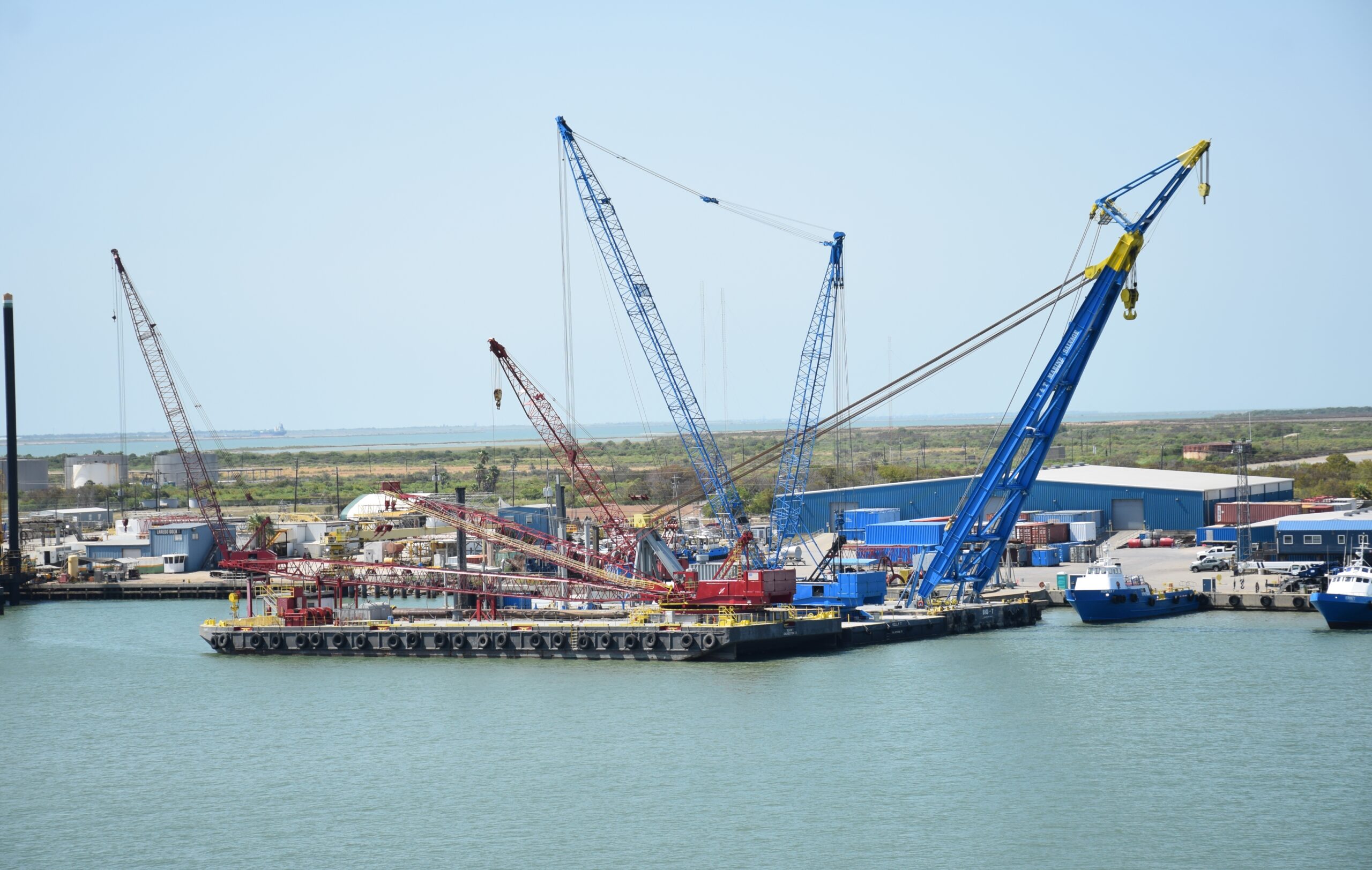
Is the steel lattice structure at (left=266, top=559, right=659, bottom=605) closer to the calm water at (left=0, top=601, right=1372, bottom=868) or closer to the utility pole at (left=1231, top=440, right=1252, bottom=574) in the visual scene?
the calm water at (left=0, top=601, right=1372, bottom=868)

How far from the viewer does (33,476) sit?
470 feet

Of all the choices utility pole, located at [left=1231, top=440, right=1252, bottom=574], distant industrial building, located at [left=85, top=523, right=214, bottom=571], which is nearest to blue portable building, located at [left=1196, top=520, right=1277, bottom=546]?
utility pole, located at [left=1231, top=440, right=1252, bottom=574]

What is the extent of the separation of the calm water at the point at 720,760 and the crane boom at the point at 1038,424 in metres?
6.79

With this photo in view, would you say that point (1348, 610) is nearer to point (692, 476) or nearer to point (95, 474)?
point (692, 476)

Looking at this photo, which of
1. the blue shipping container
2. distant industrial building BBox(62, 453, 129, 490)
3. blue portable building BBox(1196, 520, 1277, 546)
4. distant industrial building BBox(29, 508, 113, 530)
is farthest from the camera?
distant industrial building BBox(62, 453, 129, 490)

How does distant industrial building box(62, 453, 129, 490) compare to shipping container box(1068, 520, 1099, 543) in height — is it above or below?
above

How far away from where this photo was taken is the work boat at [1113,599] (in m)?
54.6

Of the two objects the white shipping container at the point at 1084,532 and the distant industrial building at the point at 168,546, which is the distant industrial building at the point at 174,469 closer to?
the distant industrial building at the point at 168,546

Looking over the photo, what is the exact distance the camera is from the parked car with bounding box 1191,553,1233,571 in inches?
2509

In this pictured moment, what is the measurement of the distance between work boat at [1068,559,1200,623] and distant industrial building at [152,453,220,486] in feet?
342

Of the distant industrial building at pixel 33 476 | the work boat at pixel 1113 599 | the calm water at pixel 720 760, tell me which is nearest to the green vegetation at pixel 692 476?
the distant industrial building at pixel 33 476

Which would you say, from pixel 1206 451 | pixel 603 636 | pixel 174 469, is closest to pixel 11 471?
pixel 603 636

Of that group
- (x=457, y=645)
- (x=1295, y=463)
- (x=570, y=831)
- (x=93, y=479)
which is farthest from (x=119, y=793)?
(x=93, y=479)

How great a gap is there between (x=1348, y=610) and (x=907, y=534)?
76.7ft
